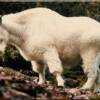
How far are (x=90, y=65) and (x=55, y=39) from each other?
0.73 meters

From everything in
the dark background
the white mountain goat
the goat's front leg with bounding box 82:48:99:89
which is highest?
the dark background

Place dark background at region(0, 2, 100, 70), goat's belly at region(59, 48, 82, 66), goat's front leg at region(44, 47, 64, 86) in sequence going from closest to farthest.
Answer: goat's front leg at region(44, 47, 64, 86) → goat's belly at region(59, 48, 82, 66) → dark background at region(0, 2, 100, 70)

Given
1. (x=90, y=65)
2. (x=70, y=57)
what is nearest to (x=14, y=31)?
(x=70, y=57)

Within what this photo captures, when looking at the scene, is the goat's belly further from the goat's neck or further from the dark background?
the dark background

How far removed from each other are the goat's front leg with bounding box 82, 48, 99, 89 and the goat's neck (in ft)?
3.59

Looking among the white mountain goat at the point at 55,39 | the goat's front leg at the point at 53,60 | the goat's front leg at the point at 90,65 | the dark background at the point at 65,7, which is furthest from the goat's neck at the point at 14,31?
the dark background at the point at 65,7

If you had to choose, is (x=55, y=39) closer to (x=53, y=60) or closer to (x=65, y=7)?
(x=53, y=60)

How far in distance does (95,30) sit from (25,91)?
351cm

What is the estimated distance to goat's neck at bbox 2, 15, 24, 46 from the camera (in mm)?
11586

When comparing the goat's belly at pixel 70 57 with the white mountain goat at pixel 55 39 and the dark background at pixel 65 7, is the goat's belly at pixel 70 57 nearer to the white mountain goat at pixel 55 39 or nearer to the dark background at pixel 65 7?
the white mountain goat at pixel 55 39

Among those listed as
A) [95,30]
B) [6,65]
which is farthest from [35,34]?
[6,65]

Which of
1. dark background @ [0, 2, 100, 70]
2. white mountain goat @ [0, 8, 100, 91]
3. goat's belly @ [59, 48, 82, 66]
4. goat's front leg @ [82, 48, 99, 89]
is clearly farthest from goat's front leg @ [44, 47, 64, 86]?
dark background @ [0, 2, 100, 70]

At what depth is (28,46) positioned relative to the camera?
1145 centimetres

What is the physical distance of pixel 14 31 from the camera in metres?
11.6
